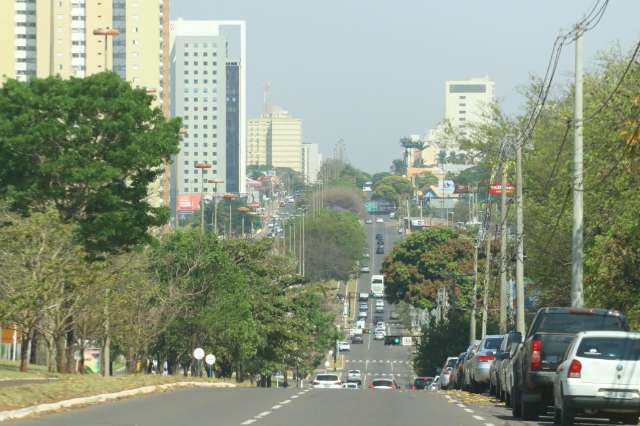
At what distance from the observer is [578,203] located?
1409 inches

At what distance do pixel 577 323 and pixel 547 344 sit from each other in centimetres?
75

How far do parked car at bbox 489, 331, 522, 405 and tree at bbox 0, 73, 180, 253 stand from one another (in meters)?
19.0

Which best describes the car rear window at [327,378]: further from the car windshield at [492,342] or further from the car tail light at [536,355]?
the car tail light at [536,355]

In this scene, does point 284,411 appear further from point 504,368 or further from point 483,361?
point 483,361

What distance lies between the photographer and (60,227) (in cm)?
4444

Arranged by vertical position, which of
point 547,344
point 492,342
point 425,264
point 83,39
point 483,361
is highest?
point 83,39

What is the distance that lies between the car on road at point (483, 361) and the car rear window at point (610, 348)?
1628 cm

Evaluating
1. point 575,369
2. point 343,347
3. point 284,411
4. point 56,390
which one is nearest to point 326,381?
point 56,390

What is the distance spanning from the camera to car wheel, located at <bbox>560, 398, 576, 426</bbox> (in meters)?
22.0

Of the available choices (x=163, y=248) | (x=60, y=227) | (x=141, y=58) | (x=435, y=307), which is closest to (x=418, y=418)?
(x=60, y=227)

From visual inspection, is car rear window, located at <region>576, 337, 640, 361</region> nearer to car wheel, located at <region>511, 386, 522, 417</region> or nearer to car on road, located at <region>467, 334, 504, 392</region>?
car wheel, located at <region>511, 386, 522, 417</region>

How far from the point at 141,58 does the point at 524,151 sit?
12172 cm

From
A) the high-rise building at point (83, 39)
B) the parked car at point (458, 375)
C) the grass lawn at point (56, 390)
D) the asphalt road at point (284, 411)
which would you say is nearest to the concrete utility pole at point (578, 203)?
the asphalt road at point (284, 411)

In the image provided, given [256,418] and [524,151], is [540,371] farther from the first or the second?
[524,151]
